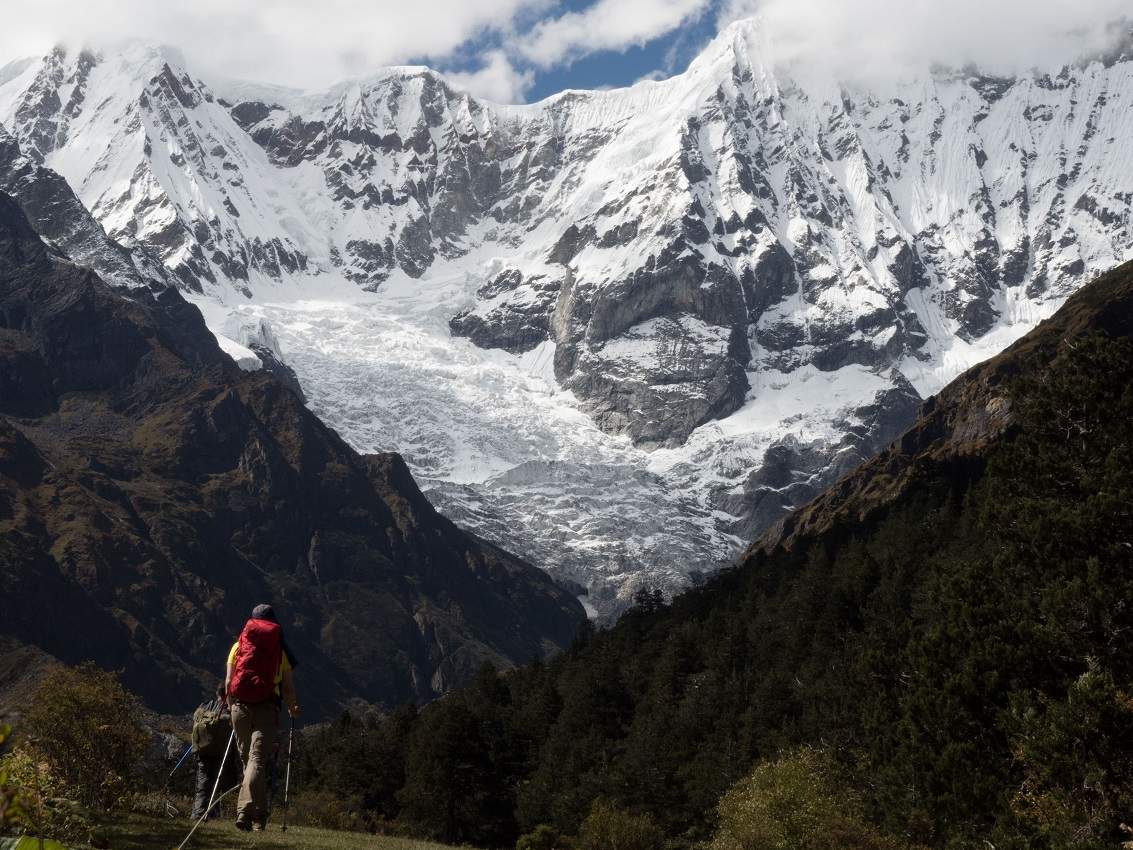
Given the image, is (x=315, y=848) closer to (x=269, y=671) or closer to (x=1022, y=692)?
(x=269, y=671)

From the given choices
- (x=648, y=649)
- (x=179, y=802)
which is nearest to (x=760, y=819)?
(x=179, y=802)

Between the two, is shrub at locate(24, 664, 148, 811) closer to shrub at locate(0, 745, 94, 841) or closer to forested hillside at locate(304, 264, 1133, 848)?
shrub at locate(0, 745, 94, 841)

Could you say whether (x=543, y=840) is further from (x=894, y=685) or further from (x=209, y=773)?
(x=209, y=773)

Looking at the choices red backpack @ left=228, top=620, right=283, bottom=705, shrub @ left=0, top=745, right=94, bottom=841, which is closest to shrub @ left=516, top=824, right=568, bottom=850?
shrub @ left=0, top=745, right=94, bottom=841

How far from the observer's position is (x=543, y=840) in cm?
8238

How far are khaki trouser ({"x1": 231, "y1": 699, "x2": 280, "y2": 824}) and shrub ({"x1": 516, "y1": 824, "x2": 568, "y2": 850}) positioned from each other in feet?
159

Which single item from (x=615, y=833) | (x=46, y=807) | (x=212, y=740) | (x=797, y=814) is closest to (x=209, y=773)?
(x=212, y=740)

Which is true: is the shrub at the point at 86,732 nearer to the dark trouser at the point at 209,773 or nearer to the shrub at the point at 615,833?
the dark trouser at the point at 209,773

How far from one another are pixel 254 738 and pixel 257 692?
77 cm

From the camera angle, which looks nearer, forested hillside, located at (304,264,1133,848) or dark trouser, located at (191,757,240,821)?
dark trouser, located at (191,757,240,821)

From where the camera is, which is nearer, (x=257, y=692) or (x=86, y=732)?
(x=257, y=692)

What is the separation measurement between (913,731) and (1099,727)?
11408 millimetres

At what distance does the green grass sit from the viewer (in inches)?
1062

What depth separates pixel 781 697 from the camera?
11375cm
